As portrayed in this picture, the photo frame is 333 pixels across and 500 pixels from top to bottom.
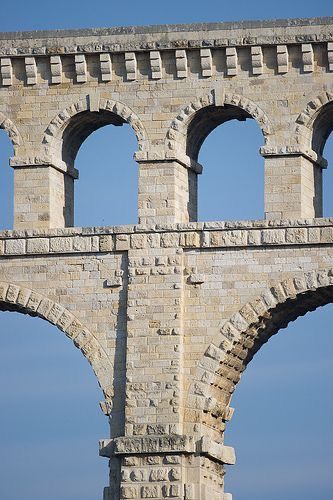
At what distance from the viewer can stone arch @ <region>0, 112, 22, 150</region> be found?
68.3 m

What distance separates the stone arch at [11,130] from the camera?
224ft

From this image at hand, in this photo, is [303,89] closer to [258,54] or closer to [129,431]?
[258,54]

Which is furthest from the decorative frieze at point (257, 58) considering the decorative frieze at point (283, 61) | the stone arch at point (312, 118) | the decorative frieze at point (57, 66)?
the decorative frieze at point (57, 66)

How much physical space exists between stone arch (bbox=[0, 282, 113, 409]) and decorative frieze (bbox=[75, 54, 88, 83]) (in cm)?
461

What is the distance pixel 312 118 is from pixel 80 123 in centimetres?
517

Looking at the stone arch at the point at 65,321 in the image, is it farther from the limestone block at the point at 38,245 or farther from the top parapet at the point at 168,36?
the top parapet at the point at 168,36

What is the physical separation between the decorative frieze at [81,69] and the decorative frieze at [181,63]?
2.05m

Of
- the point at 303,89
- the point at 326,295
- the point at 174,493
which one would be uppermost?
the point at 303,89

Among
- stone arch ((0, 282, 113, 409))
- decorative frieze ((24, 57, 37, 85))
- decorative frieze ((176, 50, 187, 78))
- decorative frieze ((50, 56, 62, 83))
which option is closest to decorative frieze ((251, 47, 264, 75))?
decorative frieze ((176, 50, 187, 78))

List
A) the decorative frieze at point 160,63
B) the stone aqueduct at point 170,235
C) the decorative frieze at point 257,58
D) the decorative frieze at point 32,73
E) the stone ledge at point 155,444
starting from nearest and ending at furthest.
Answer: the stone ledge at point 155,444, the stone aqueduct at point 170,235, the decorative frieze at point 160,63, the decorative frieze at point 257,58, the decorative frieze at point 32,73

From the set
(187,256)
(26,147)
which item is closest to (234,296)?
(187,256)

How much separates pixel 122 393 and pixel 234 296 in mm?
3079

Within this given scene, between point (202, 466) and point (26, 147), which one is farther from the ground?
point (26, 147)

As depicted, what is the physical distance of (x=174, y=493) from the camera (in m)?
65.8
